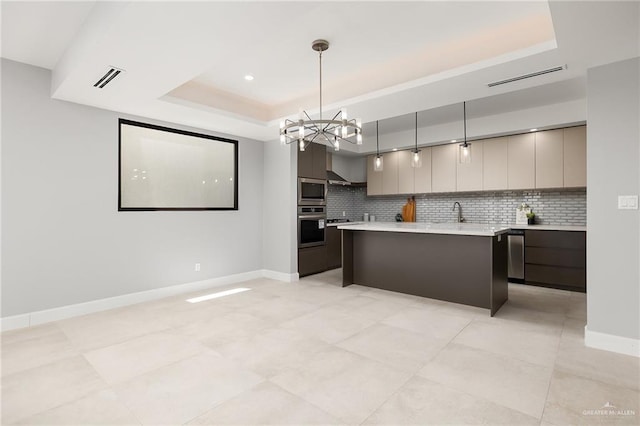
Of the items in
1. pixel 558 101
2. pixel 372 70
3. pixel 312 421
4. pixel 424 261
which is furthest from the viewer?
pixel 558 101

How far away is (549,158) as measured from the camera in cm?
525

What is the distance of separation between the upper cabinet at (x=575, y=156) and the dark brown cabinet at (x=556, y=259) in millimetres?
825

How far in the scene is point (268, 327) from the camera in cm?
343

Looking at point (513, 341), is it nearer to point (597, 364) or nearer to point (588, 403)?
point (597, 364)

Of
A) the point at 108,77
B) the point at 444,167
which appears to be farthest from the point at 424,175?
the point at 108,77

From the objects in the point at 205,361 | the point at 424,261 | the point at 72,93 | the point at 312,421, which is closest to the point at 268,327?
the point at 205,361

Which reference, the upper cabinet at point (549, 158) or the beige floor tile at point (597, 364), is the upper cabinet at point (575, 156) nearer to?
the upper cabinet at point (549, 158)

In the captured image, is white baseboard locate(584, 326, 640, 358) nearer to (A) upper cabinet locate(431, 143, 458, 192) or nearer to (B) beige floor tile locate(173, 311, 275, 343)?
(B) beige floor tile locate(173, 311, 275, 343)

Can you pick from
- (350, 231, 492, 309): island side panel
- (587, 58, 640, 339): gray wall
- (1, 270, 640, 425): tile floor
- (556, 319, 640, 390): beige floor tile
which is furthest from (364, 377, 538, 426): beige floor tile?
(350, 231, 492, 309): island side panel

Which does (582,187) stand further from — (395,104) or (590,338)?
(395,104)

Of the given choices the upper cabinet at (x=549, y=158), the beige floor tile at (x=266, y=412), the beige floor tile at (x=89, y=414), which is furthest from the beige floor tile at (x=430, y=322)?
the upper cabinet at (x=549, y=158)

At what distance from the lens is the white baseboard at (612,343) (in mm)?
2768

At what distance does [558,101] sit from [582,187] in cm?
136

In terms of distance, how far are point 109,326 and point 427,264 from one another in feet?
12.7
